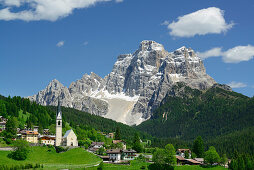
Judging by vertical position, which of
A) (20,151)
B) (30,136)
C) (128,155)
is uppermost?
(30,136)

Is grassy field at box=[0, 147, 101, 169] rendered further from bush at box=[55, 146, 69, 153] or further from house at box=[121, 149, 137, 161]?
house at box=[121, 149, 137, 161]

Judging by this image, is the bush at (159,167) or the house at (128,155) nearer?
the bush at (159,167)

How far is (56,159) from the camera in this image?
13700 cm

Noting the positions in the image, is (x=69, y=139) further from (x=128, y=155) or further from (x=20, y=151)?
(x=20, y=151)

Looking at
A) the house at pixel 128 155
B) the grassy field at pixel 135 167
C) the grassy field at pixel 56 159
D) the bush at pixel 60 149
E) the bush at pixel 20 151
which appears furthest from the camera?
the house at pixel 128 155

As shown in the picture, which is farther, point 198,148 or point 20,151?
point 198,148

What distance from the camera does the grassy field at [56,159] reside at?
12444cm

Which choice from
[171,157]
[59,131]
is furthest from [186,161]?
[59,131]

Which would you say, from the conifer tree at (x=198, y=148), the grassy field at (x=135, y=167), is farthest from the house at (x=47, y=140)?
the conifer tree at (x=198, y=148)

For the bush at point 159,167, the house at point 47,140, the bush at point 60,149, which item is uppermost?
the house at point 47,140

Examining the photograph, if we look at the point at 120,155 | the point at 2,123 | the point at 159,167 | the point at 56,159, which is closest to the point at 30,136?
the point at 2,123

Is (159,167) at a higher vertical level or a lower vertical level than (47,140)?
lower

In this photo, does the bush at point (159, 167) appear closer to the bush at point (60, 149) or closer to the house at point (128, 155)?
the house at point (128, 155)

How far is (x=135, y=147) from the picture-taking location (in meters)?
180
